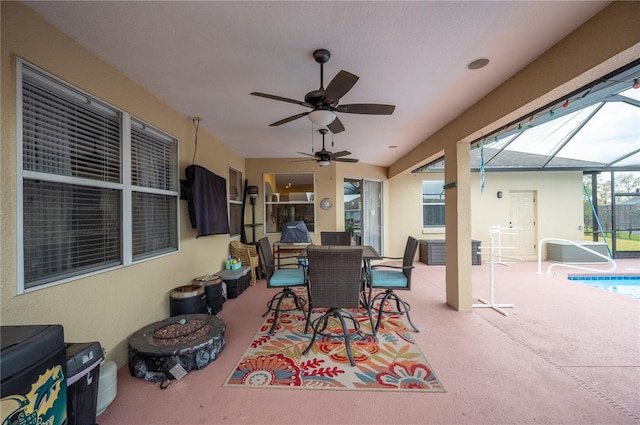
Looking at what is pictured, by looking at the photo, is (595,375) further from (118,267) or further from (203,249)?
(203,249)

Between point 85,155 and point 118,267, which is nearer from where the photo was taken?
point 85,155

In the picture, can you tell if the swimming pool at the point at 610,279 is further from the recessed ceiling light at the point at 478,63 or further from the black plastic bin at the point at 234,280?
the black plastic bin at the point at 234,280

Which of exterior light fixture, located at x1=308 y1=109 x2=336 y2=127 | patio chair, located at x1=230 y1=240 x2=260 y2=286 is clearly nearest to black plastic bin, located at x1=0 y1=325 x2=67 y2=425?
exterior light fixture, located at x1=308 y1=109 x2=336 y2=127

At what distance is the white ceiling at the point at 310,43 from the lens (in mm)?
1608

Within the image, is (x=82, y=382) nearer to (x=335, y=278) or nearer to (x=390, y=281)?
(x=335, y=278)

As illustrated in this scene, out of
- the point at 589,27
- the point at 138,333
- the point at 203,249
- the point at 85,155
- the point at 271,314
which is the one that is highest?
the point at 589,27

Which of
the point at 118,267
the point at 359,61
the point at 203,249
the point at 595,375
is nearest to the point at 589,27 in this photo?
the point at 359,61

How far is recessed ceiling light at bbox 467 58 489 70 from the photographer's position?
2.16m

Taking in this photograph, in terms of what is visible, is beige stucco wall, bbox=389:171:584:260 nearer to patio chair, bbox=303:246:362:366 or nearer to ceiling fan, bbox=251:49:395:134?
→ patio chair, bbox=303:246:362:366

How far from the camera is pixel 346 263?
7.64 feet

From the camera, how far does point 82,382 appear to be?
149 centimetres

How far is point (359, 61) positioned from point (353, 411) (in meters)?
2.73

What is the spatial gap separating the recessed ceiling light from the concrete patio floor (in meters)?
2.69

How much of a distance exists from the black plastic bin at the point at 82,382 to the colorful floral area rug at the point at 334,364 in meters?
0.85
